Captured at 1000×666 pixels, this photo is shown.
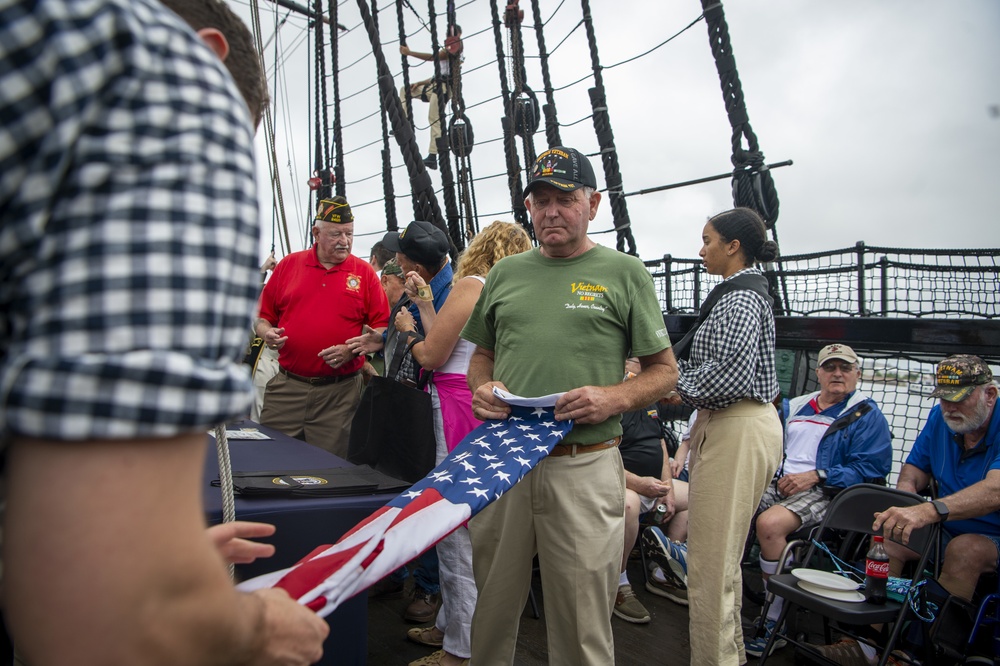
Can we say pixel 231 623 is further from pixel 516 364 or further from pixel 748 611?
pixel 748 611

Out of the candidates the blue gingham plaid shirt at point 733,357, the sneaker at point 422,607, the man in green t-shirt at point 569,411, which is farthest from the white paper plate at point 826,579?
the sneaker at point 422,607

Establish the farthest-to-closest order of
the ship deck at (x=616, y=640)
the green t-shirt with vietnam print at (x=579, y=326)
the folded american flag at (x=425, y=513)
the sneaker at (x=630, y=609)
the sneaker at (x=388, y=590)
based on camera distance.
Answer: the sneaker at (x=388, y=590)
the sneaker at (x=630, y=609)
the ship deck at (x=616, y=640)
the green t-shirt with vietnam print at (x=579, y=326)
the folded american flag at (x=425, y=513)

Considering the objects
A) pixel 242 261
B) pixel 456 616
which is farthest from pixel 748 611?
pixel 242 261

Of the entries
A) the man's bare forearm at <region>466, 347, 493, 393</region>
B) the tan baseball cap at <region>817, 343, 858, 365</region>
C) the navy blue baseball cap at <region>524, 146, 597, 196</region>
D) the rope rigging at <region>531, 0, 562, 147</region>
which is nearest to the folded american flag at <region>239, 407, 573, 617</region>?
the man's bare forearm at <region>466, 347, 493, 393</region>

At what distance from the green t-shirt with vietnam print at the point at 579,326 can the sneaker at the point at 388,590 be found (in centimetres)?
197

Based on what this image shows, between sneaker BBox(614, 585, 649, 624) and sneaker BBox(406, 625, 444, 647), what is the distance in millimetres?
1030

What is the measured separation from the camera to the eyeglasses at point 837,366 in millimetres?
4160

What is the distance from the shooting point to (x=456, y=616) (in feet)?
9.04

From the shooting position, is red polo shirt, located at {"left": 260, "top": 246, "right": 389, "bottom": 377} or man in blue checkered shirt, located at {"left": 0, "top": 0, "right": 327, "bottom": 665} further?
red polo shirt, located at {"left": 260, "top": 246, "right": 389, "bottom": 377}

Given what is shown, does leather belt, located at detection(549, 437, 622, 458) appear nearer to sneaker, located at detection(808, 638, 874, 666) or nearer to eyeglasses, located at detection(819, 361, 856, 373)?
sneaker, located at detection(808, 638, 874, 666)

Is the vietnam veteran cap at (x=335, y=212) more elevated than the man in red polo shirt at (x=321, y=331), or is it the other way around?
the vietnam veteran cap at (x=335, y=212)

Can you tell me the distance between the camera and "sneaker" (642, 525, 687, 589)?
417 cm

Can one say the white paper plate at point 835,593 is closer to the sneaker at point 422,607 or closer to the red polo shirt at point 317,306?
the sneaker at point 422,607

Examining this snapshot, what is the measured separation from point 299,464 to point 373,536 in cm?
80
